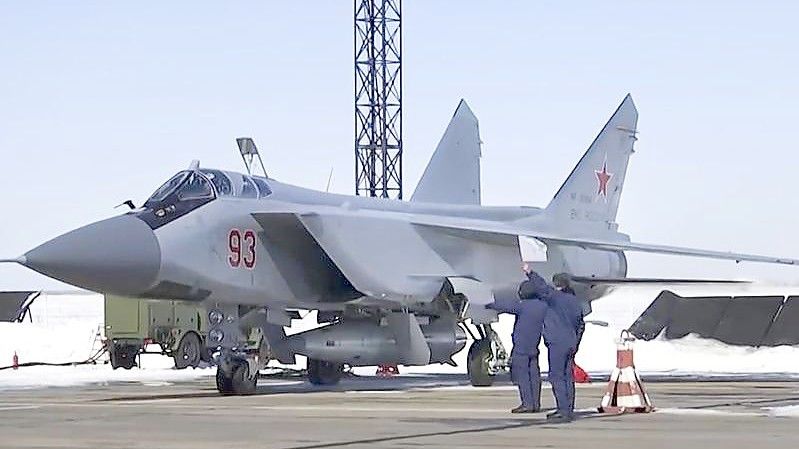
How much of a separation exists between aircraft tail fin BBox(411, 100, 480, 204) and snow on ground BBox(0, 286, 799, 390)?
3.10m

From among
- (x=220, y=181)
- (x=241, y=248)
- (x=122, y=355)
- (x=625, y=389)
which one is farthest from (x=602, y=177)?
(x=625, y=389)

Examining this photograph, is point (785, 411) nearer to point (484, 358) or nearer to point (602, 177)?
point (484, 358)

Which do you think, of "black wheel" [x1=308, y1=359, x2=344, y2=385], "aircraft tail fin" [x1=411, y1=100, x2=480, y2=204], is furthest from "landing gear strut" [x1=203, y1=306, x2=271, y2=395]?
"aircraft tail fin" [x1=411, y1=100, x2=480, y2=204]

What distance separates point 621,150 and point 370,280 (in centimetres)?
736

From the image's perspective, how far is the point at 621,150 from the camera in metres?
24.1

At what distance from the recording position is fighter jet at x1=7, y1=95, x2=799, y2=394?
16141 millimetres

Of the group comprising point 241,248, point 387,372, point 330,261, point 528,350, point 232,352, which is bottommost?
point 387,372

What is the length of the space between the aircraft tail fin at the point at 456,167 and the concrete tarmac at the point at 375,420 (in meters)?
6.53

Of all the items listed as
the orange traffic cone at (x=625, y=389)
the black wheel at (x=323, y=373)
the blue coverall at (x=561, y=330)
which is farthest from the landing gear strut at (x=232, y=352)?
the blue coverall at (x=561, y=330)

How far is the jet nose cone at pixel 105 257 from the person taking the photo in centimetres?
1545

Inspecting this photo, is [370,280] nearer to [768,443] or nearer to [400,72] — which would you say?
[768,443]

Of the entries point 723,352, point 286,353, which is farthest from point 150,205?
point 723,352

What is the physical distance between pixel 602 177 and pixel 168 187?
9.33 m

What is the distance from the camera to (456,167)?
80.4 ft
